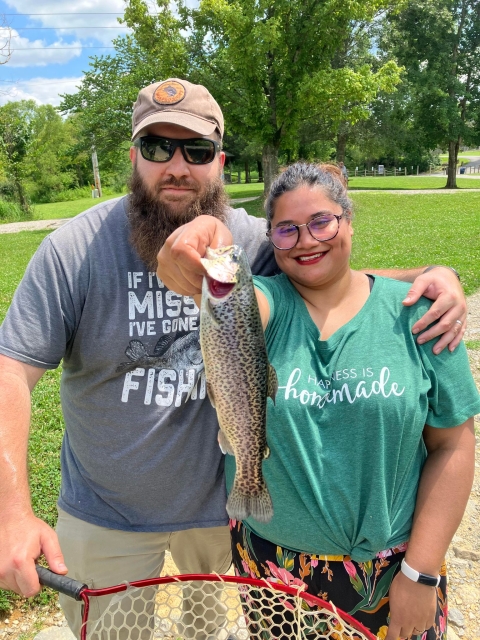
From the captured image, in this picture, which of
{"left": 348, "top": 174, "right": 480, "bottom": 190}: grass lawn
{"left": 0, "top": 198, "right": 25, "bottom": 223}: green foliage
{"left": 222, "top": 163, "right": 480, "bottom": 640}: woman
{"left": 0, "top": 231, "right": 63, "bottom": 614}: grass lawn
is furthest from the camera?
{"left": 348, "top": 174, "right": 480, "bottom": 190}: grass lawn

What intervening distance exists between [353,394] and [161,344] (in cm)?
98

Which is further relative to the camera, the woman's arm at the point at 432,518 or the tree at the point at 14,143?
the tree at the point at 14,143

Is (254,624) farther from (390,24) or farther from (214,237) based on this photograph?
(390,24)

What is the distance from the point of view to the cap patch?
8.92ft

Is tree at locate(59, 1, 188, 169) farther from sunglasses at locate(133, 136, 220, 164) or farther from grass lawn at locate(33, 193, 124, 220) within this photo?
sunglasses at locate(133, 136, 220, 164)

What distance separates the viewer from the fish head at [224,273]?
1.74 meters

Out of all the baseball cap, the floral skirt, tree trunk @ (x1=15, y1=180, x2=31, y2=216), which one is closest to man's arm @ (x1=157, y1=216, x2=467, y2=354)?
the baseball cap

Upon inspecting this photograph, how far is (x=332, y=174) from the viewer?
242cm

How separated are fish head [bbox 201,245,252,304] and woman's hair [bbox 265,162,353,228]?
69 centimetres

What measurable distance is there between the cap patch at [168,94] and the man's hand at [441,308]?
62.8 inches

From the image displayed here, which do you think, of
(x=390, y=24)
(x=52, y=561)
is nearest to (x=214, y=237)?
(x=52, y=561)

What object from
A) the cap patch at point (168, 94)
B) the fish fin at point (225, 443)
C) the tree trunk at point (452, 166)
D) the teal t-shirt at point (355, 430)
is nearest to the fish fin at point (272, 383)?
the teal t-shirt at point (355, 430)

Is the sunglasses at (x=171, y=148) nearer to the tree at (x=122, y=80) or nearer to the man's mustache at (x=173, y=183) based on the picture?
the man's mustache at (x=173, y=183)

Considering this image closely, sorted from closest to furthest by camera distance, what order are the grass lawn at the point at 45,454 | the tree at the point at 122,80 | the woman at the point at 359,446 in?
the woman at the point at 359,446
the grass lawn at the point at 45,454
the tree at the point at 122,80
